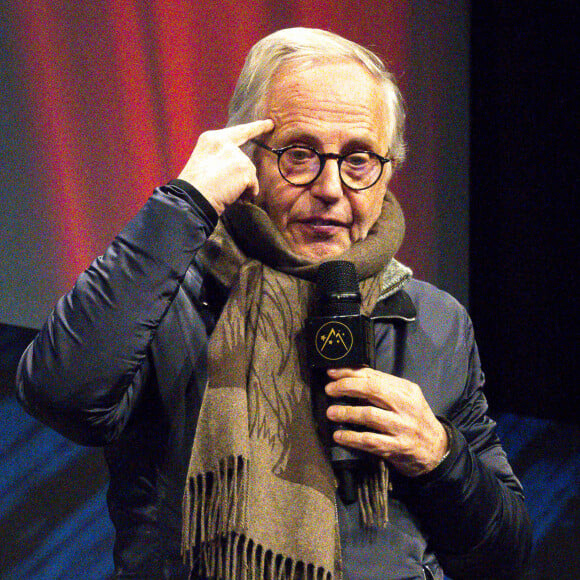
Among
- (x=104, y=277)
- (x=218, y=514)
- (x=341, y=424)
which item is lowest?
(x=218, y=514)

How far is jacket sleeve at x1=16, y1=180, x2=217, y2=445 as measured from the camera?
3.44ft

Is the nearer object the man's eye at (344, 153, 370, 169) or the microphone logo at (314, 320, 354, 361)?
the microphone logo at (314, 320, 354, 361)

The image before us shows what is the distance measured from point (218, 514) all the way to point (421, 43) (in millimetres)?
2401

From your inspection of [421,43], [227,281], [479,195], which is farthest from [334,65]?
[479,195]

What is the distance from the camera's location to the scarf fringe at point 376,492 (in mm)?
1159

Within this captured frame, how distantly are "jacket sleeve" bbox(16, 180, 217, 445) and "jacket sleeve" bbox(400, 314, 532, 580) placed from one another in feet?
1.66

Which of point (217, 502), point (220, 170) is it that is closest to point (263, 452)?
point (217, 502)

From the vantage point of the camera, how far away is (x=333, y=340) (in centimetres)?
109

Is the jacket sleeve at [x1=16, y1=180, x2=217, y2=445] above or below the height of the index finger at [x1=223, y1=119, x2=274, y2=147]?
below

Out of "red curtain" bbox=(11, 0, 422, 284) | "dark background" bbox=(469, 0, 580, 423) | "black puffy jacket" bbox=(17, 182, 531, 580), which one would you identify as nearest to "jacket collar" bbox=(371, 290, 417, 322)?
"black puffy jacket" bbox=(17, 182, 531, 580)

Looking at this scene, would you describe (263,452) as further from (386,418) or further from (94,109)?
(94,109)

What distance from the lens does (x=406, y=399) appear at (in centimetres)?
114

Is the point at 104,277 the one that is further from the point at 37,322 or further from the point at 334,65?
the point at 37,322

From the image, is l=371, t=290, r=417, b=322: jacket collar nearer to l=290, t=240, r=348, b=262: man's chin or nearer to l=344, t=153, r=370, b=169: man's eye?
l=290, t=240, r=348, b=262: man's chin
